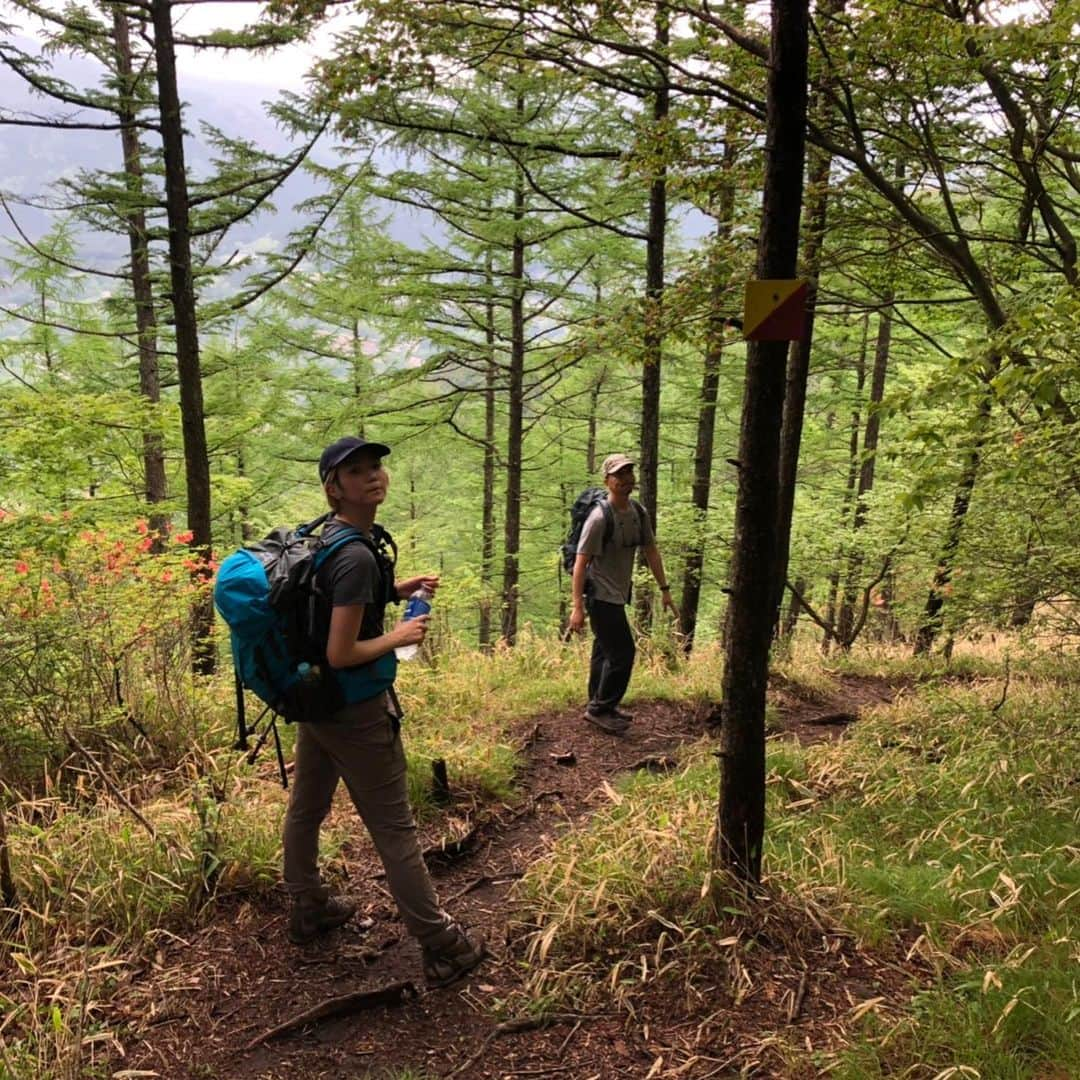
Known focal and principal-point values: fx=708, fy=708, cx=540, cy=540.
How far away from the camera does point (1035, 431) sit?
3.78 m

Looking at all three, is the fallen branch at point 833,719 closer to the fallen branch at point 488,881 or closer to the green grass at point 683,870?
the green grass at point 683,870

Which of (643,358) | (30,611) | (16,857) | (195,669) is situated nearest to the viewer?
(16,857)

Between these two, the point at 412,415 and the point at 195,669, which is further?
the point at 412,415

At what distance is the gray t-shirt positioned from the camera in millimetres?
5613

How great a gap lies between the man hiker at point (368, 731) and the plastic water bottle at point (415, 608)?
0.07 metres

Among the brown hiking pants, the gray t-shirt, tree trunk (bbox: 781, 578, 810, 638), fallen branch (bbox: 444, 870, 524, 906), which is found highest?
the gray t-shirt

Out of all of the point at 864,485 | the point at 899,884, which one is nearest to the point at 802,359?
the point at 899,884

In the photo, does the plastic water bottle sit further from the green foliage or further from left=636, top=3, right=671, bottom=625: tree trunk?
left=636, top=3, right=671, bottom=625: tree trunk

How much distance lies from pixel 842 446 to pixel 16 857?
1765 centimetres

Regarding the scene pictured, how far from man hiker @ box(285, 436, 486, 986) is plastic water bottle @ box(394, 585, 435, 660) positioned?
0.07 m

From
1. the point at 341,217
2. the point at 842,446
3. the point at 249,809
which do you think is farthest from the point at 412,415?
the point at 842,446

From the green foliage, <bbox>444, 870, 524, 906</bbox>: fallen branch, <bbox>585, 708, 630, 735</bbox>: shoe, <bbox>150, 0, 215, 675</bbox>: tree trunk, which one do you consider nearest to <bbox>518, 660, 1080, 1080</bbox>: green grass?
<bbox>444, 870, 524, 906</bbox>: fallen branch

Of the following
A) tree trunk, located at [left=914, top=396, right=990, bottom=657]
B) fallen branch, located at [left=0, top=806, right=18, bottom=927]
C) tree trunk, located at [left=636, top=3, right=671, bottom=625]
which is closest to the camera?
fallen branch, located at [left=0, top=806, right=18, bottom=927]

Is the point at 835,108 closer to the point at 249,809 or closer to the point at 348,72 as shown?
the point at 348,72
